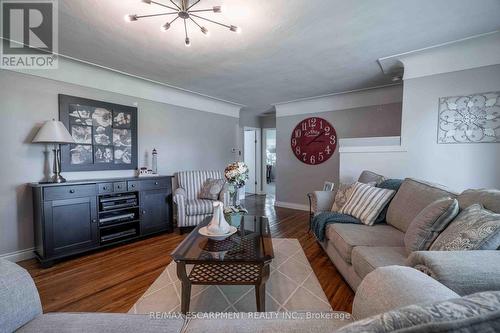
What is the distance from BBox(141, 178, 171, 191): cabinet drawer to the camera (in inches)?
124

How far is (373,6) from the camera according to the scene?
5.84 feet

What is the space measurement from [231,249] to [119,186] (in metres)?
2.07

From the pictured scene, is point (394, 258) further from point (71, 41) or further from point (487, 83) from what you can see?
point (71, 41)

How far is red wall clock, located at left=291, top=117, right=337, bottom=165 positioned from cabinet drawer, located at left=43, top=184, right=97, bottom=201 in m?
3.82

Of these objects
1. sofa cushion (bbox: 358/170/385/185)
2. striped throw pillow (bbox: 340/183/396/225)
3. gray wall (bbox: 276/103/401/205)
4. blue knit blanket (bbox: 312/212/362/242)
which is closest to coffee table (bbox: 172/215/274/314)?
blue knit blanket (bbox: 312/212/362/242)

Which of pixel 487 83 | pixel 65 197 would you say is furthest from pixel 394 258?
pixel 65 197

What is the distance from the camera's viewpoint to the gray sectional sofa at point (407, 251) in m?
0.89

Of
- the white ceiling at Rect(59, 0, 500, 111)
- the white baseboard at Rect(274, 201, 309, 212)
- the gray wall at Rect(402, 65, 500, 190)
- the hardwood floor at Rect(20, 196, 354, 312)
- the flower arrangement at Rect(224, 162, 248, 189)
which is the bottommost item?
the hardwood floor at Rect(20, 196, 354, 312)

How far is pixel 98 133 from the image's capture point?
3051 millimetres

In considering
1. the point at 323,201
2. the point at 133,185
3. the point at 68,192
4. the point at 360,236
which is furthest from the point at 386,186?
the point at 68,192

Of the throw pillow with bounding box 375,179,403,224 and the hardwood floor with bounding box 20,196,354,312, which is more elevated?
the throw pillow with bounding box 375,179,403,224

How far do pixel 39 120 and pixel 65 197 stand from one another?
1.02 metres

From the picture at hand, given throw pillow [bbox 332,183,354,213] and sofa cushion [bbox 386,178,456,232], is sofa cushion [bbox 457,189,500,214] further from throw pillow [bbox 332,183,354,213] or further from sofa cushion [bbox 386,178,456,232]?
throw pillow [bbox 332,183,354,213]

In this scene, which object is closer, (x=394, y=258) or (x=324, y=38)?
(x=394, y=258)
